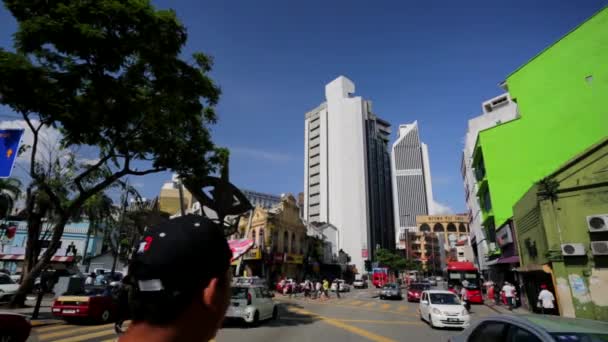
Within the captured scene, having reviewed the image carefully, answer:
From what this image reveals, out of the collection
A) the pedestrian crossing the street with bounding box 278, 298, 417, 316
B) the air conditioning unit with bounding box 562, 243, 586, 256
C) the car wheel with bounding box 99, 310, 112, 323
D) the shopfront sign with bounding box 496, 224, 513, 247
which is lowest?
the pedestrian crossing the street with bounding box 278, 298, 417, 316

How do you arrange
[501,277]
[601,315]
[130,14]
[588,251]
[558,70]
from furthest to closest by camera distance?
1. [501,277]
2. [558,70]
3. [588,251]
4. [601,315]
5. [130,14]

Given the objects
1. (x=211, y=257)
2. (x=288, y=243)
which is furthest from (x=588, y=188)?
(x=288, y=243)

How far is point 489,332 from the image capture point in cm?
471

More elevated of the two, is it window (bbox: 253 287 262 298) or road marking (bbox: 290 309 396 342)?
window (bbox: 253 287 262 298)

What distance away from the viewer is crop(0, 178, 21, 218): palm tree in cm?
2470

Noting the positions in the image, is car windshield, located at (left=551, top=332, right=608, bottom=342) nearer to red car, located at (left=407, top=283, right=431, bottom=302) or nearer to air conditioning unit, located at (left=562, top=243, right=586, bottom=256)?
air conditioning unit, located at (left=562, top=243, right=586, bottom=256)

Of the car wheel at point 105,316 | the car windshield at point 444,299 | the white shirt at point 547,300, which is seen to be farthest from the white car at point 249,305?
the white shirt at point 547,300

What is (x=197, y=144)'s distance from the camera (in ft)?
50.9

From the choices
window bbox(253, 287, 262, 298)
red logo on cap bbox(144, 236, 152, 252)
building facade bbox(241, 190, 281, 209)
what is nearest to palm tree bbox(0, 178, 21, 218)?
window bbox(253, 287, 262, 298)

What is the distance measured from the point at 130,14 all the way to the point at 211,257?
43.1 feet

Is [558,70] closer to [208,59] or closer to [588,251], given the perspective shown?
[588,251]

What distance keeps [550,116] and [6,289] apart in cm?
3981

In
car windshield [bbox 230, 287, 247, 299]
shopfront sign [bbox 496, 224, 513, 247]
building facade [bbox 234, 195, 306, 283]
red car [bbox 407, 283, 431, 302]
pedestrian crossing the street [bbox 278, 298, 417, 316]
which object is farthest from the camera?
building facade [bbox 234, 195, 306, 283]

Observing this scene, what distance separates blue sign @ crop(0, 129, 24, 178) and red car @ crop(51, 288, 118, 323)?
6.52 metres
